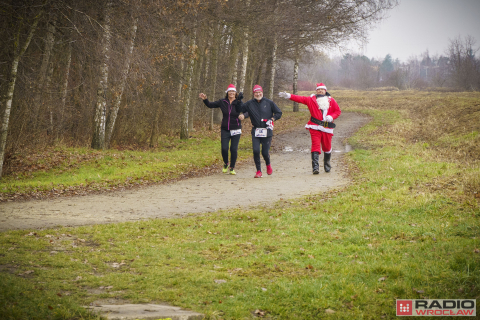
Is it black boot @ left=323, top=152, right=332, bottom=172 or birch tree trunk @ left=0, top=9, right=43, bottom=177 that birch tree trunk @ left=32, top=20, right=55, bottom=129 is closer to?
birch tree trunk @ left=0, top=9, right=43, bottom=177

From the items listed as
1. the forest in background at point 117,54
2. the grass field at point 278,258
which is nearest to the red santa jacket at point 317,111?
the grass field at point 278,258

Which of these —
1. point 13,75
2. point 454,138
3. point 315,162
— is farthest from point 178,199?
point 454,138

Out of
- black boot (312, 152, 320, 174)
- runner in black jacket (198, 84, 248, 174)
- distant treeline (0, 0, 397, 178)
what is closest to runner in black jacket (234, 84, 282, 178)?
runner in black jacket (198, 84, 248, 174)

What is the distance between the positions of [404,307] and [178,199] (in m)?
6.79

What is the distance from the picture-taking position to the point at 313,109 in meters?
13.1

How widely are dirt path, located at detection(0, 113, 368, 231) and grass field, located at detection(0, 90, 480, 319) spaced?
73cm

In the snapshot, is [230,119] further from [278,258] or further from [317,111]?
[278,258]

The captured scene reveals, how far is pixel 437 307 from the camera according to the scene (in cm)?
397

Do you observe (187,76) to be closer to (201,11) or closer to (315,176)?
(201,11)

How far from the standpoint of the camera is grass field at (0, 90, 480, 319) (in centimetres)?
427

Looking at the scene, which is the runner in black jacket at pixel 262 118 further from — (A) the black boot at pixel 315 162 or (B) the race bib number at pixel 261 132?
(A) the black boot at pixel 315 162

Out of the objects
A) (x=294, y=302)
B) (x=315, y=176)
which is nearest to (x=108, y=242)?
(x=294, y=302)

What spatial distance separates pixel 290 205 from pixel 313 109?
4.80 meters

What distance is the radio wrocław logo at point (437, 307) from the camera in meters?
3.83
